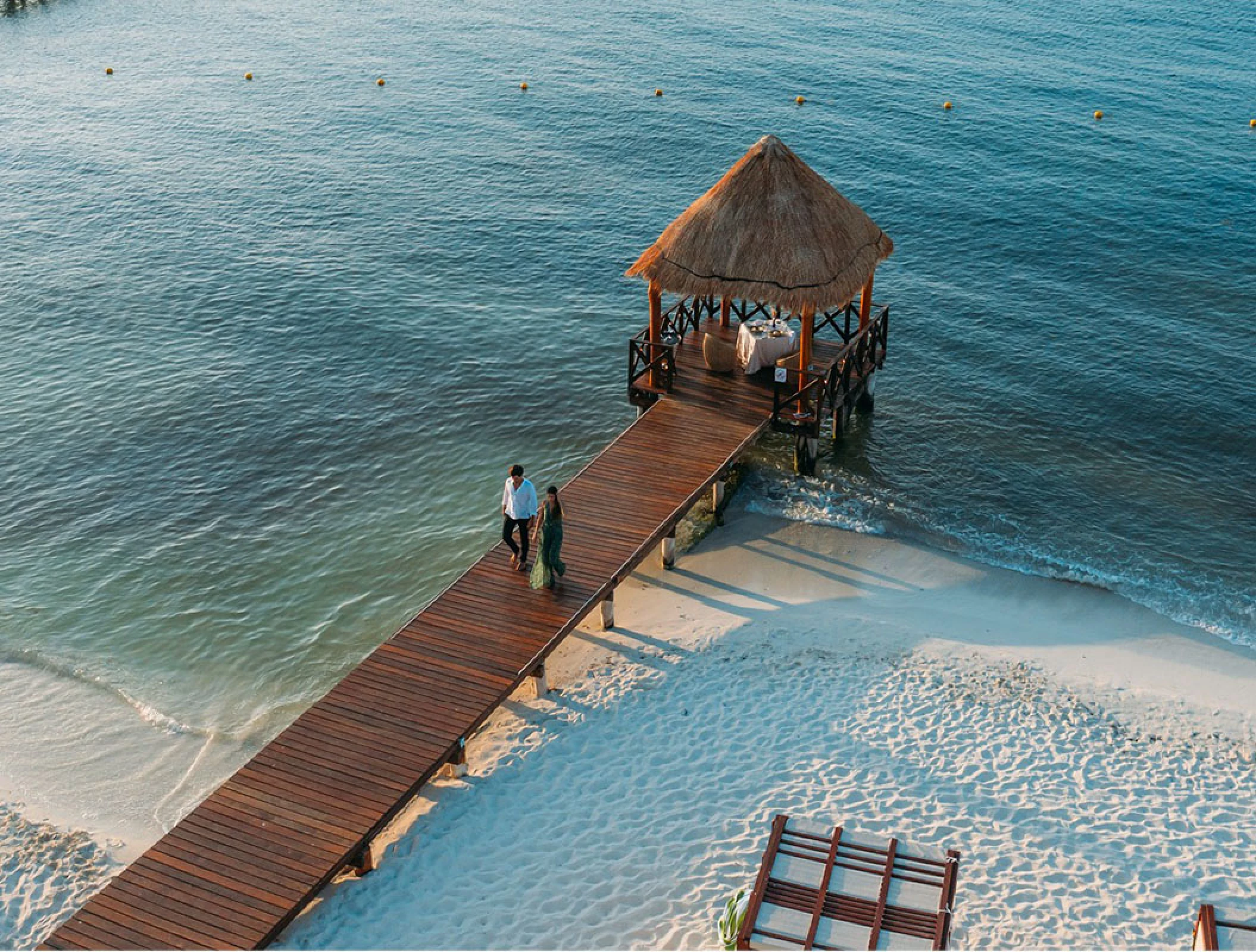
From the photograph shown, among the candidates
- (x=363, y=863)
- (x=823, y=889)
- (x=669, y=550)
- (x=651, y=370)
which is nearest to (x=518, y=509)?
(x=669, y=550)

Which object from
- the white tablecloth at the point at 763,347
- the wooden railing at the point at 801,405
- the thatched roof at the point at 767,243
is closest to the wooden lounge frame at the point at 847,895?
the wooden railing at the point at 801,405

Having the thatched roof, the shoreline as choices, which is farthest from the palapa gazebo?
the shoreline

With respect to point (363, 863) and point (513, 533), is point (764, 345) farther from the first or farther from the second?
point (363, 863)

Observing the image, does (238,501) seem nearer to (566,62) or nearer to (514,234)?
(514,234)

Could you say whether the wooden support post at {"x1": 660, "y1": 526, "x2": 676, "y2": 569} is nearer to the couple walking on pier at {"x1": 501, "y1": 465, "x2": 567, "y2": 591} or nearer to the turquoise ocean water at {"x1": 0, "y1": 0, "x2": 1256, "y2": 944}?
the couple walking on pier at {"x1": 501, "y1": 465, "x2": 567, "y2": 591}

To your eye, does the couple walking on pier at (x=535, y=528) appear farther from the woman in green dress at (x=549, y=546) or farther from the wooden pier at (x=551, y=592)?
the wooden pier at (x=551, y=592)
